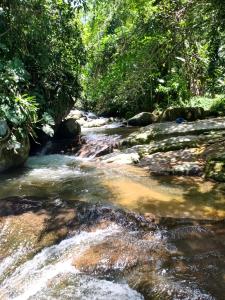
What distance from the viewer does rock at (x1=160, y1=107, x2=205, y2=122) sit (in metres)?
13.5

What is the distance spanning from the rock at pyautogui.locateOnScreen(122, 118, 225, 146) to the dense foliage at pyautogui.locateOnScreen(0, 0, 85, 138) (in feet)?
8.39

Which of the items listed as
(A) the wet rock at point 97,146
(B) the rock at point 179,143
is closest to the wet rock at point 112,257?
(B) the rock at point 179,143

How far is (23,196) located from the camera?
6406 mm

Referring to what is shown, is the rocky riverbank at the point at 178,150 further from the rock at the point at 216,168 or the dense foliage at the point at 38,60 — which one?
the dense foliage at the point at 38,60

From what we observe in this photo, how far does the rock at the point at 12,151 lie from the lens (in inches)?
333

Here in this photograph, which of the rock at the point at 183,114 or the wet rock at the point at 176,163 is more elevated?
the rock at the point at 183,114

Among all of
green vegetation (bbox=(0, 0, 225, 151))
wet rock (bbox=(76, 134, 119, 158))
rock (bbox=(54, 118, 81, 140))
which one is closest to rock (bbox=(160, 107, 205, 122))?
green vegetation (bbox=(0, 0, 225, 151))

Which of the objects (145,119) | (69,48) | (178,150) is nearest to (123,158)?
(178,150)

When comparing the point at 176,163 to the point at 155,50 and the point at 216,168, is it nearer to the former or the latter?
the point at 216,168

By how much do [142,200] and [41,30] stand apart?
5359 millimetres

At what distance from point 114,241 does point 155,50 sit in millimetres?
6248

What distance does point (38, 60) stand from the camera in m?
9.96

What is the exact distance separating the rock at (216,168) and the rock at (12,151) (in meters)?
4.25

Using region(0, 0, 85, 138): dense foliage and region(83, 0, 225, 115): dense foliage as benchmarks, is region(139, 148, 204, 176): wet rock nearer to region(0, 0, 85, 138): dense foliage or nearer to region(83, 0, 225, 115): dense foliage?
region(83, 0, 225, 115): dense foliage
